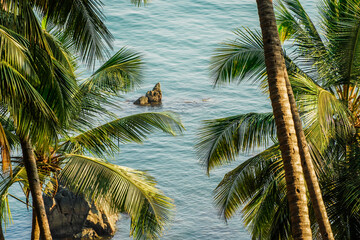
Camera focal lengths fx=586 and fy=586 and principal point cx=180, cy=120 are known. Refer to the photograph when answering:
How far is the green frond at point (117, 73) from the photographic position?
12500 mm

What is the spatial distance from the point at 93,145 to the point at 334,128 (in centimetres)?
492

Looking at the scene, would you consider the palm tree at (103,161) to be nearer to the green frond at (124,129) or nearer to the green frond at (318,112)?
the green frond at (124,129)

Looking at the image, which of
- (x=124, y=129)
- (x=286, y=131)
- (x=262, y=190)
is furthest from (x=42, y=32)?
(x=262, y=190)

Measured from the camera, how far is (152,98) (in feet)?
104

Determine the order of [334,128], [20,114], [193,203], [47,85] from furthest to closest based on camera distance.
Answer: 1. [193,203]
2. [334,128]
3. [47,85]
4. [20,114]

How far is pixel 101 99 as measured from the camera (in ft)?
41.2

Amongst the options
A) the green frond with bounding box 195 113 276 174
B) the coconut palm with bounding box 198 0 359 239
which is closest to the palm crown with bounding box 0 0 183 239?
the green frond with bounding box 195 113 276 174

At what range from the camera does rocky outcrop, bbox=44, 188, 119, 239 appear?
19.7m

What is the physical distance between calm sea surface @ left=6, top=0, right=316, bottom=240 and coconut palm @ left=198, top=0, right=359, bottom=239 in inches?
354

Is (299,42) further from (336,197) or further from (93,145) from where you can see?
(93,145)

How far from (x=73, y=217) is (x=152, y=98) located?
1251 cm

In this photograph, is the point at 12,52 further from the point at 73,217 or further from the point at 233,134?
the point at 73,217

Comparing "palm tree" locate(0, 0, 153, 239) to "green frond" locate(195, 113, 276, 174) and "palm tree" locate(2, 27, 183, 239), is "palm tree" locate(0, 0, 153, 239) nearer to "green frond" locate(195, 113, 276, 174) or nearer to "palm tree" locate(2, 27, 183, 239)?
"palm tree" locate(2, 27, 183, 239)

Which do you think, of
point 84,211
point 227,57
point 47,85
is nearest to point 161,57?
point 84,211
